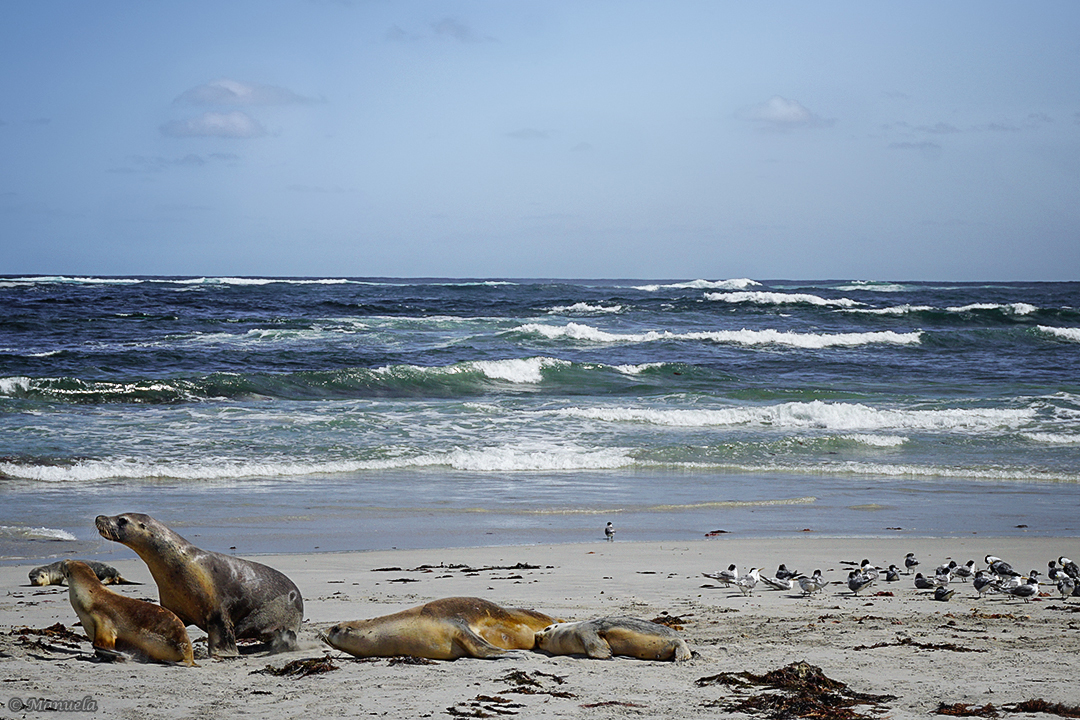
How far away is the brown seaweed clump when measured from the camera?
3685mm

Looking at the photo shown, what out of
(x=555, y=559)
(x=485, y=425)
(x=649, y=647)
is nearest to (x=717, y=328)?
(x=485, y=425)

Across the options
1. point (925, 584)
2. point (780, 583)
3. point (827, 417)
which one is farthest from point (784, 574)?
point (827, 417)

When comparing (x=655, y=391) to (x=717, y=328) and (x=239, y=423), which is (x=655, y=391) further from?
(x=717, y=328)

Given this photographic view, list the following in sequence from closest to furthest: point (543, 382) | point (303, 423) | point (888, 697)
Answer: point (888, 697) < point (303, 423) < point (543, 382)

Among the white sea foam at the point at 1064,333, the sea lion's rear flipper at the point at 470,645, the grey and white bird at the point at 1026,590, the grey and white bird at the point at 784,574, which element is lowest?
the grey and white bird at the point at 784,574

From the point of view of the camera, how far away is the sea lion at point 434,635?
448cm

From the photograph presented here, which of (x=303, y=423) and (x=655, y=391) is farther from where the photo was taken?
(x=655, y=391)

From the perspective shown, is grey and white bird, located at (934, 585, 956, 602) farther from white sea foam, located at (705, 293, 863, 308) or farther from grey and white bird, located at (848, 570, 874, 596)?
white sea foam, located at (705, 293, 863, 308)

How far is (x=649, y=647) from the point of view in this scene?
4.51 meters

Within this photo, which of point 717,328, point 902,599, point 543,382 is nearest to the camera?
point 902,599

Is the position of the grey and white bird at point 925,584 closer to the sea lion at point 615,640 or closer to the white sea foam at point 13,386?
the sea lion at point 615,640

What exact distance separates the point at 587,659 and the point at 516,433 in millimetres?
9664

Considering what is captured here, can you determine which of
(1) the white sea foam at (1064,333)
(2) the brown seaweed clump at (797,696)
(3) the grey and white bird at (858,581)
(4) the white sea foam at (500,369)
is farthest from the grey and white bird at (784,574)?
(1) the white sea foam at (1064,333)

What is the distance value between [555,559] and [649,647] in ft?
9.42
